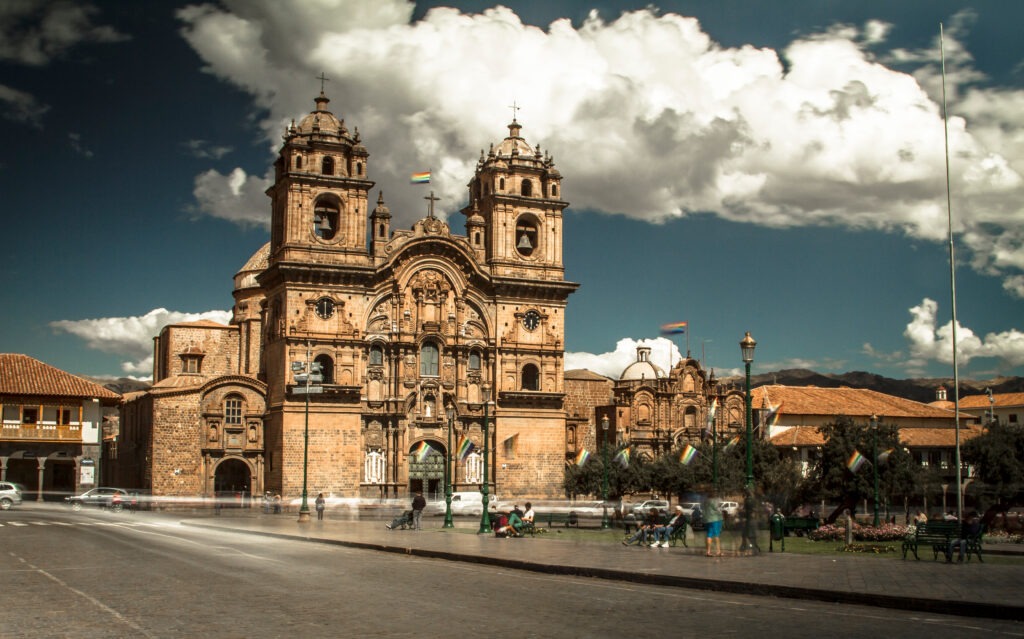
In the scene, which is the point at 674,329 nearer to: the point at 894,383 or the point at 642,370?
the point at 642,370

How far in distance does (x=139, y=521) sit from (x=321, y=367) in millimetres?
15857

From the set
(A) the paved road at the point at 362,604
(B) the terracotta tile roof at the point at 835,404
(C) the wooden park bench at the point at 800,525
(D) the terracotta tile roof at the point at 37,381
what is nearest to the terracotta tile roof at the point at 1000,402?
(B) the terracotta tile roof at the point at 835,404

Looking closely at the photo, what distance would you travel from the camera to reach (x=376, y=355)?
58.2m

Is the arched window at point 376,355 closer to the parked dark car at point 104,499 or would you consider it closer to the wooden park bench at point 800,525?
the parked dark car at point 104,499

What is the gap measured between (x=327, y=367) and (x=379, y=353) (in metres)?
3.06

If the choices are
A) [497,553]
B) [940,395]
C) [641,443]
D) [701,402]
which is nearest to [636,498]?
[641,443]

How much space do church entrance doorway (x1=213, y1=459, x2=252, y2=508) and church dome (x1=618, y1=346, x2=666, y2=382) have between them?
2675 cm

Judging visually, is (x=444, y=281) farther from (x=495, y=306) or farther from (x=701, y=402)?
(x=701, y=402)

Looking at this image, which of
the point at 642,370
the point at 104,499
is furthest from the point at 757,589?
the point at 642,370

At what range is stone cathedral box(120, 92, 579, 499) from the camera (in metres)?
55.6

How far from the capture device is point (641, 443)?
70688 mm

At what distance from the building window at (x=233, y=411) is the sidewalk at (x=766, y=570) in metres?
26.8

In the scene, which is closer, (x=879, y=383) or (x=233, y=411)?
(x=233, y=411)

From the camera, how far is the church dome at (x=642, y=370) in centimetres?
7438
